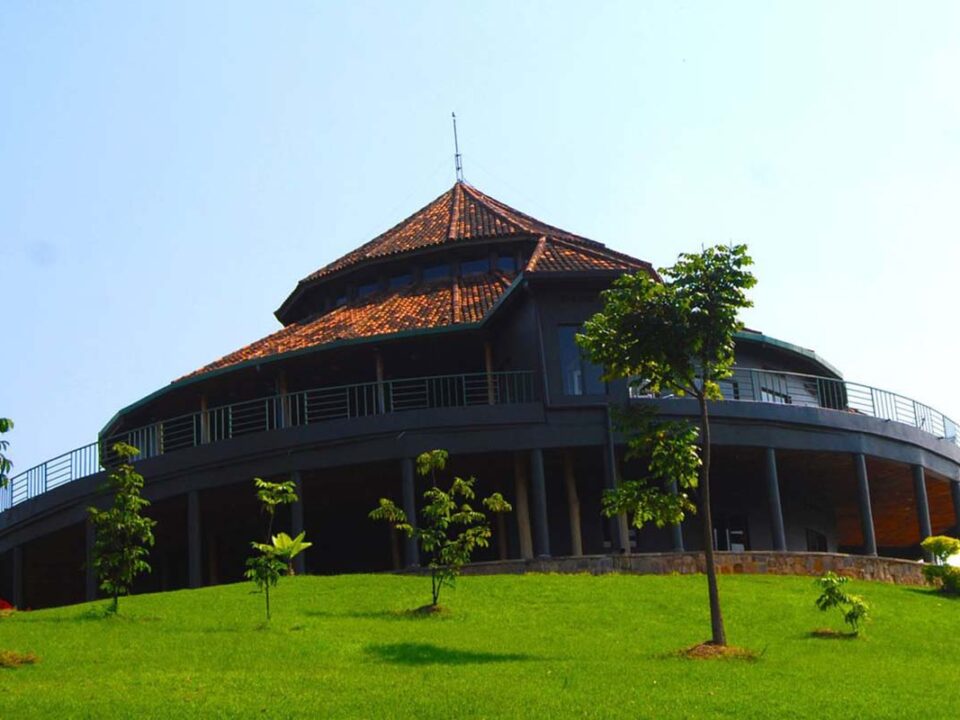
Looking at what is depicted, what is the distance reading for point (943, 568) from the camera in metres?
33.0

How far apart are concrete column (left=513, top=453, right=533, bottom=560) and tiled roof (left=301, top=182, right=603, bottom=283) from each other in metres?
9.56

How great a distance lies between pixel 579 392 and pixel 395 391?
6520 mm

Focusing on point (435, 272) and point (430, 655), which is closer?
point (430, 655)

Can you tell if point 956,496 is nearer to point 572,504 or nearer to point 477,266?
point 572,504

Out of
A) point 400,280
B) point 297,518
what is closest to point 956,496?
point 400,280

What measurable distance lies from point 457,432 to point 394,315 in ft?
20.3

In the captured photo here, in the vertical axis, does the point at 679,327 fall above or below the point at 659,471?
above

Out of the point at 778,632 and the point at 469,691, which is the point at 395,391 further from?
the point at 469,691

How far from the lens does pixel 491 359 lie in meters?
37.2

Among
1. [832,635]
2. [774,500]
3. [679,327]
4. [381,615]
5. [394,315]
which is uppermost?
[394,315]

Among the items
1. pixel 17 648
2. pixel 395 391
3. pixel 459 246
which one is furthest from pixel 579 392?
pixel 17 648

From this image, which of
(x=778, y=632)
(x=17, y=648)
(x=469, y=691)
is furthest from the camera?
(x=778, y=632)

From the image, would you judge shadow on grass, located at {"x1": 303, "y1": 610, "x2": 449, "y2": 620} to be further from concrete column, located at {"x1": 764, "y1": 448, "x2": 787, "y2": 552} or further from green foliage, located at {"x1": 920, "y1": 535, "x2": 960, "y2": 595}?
green foliage, located at {"x1": 920, "y1": 535, "x2": 960, "y2": 595}

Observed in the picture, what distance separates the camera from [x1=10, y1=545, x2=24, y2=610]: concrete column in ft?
127
